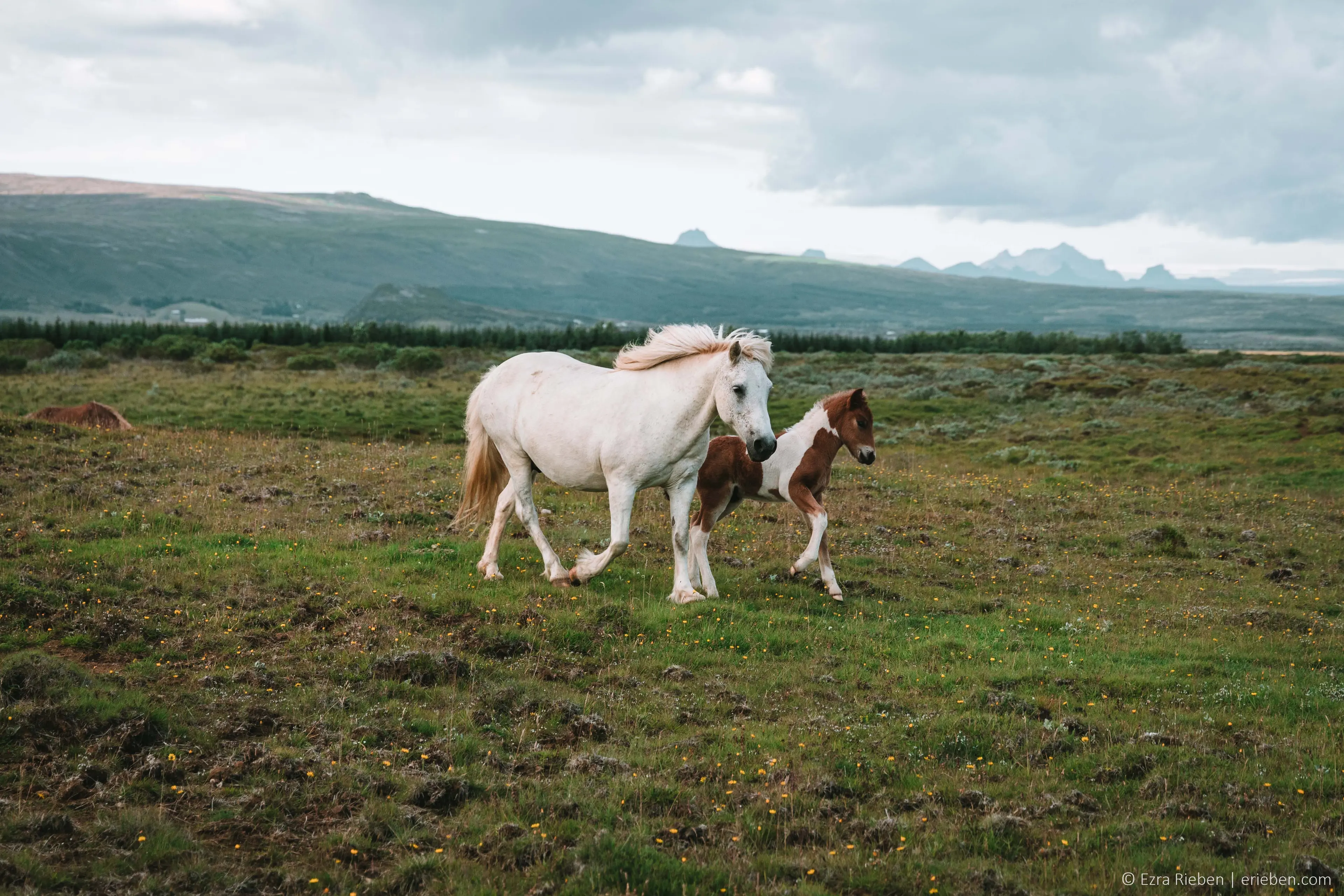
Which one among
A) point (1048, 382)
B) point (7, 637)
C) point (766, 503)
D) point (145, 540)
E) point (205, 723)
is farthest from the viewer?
point (1048, 382)

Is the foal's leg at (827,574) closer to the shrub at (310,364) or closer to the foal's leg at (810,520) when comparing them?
the foal's leg at (810,520)

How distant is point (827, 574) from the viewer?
1324 centimetres

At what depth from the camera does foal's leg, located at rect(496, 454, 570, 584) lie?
1256 centimetres

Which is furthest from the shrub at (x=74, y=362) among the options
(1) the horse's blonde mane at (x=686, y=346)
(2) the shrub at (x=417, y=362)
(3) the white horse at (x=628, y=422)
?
(1) the horse's blonde mane at (x=686, y=346)

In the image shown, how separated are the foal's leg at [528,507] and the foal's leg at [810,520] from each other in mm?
3254

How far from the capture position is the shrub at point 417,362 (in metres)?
54.3

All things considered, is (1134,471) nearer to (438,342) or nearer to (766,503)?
(766,503)

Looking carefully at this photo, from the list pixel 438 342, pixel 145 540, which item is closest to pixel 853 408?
pixel 145 540

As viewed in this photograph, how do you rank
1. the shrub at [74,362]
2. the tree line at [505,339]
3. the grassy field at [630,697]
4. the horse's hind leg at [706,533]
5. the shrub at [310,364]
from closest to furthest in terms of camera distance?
the grassy field at [630,697], the horse's hind leg at [706,533], the shrub at [74,362], the shrub at [310,364], the tree line at [505,339]

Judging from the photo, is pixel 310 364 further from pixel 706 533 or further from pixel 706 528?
pixel 706 533

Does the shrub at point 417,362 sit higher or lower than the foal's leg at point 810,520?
lower

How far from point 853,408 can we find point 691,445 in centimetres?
353

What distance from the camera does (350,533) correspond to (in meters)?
14.5

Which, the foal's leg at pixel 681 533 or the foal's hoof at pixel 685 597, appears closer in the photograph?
the foal's hoof at pixel 685 597
